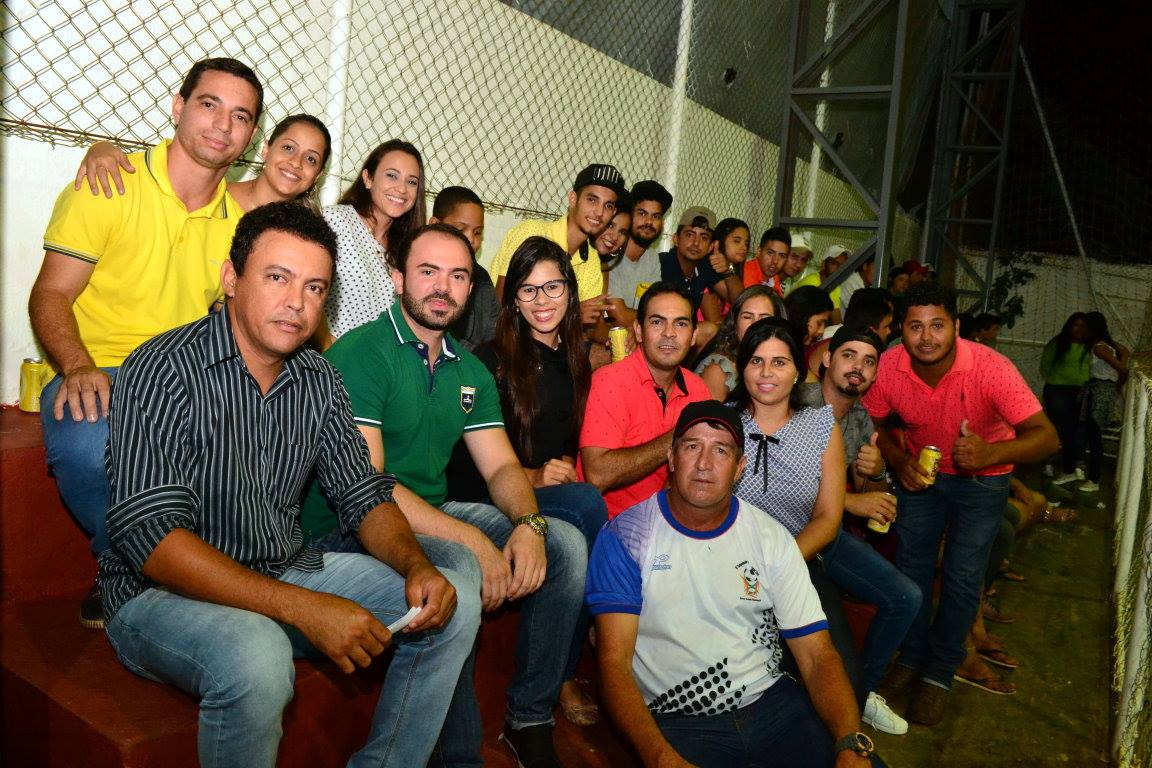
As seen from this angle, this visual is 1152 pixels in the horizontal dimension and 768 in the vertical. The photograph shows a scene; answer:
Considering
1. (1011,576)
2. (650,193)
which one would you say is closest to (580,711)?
(650,193)

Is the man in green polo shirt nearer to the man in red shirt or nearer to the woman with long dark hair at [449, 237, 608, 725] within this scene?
the woman with long dark hair at [449, 237, 608, 725]

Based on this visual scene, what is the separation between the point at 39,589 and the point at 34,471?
357 millimetres

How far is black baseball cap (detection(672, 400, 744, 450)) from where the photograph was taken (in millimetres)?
2664

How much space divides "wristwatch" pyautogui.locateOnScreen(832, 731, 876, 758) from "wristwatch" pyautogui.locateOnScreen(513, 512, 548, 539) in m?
1.05

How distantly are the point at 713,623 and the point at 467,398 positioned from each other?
1.07 meters

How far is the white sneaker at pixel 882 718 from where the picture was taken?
3.69m

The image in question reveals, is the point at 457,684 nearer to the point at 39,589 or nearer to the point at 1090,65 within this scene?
the point at 39,589

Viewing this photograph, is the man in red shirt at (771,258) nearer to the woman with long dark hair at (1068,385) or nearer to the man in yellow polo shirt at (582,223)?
the man in yellow polo shirt at (582,223)

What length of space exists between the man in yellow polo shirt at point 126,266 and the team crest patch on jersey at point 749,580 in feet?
6.02

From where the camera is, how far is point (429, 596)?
2049mm

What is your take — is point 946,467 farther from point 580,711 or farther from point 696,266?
point 696,266

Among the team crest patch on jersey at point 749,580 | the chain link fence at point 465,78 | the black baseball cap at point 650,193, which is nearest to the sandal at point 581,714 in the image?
the team crest patch on jersey at point 749,580

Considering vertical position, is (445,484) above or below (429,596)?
above

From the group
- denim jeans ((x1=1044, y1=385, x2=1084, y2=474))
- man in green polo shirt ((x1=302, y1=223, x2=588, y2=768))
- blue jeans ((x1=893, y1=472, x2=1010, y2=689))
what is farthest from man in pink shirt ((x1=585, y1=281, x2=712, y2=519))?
denim jeans ((x1=1044, y1=385, x2=1084, y2=474))
